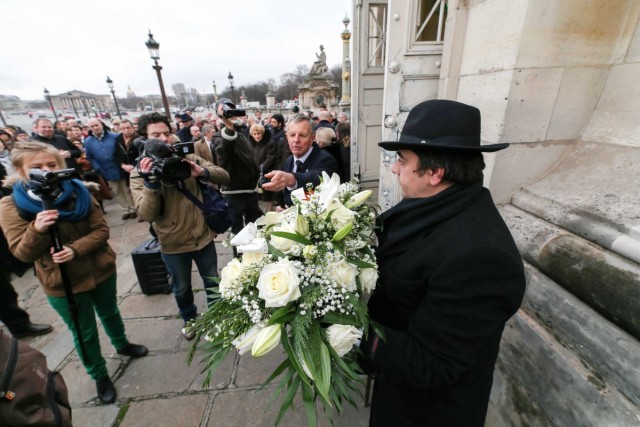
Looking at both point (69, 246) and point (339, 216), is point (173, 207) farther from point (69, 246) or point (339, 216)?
point (339, 216)

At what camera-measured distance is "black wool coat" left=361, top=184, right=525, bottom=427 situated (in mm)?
1078

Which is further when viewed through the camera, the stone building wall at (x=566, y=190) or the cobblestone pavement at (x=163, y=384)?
the cobblestone pavement at (x=163, y=384)

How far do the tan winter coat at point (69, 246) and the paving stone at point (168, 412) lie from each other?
1102 millimetres

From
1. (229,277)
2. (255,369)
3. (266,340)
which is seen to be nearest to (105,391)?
(255,369)

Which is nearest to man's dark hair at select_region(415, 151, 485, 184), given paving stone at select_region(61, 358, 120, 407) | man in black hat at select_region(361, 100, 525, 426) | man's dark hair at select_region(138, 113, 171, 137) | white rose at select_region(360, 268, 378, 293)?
man in black hat at select_region(361, 100, 525, 426)

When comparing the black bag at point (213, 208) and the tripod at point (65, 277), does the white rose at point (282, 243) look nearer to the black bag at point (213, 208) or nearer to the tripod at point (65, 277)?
the black bag at point (213, 208)

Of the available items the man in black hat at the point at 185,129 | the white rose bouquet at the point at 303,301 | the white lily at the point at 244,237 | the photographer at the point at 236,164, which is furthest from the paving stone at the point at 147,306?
the man in black hat at the point at 185,129

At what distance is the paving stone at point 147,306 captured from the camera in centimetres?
352

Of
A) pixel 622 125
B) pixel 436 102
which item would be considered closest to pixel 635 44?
pixel 622 125

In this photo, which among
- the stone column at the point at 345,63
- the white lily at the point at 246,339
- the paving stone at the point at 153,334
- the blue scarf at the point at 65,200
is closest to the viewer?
the white lily at the point at 246,339

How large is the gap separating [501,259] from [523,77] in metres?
1.56

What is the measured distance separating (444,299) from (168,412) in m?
2.52

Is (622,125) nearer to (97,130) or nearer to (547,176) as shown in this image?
(547,176)

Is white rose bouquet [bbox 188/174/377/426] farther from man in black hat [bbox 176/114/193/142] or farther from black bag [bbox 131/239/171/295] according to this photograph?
man in black hat [bbox 176/114/193/142]
